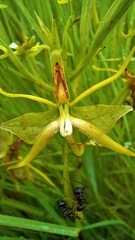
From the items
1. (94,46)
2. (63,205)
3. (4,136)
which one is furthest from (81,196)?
(94,46)

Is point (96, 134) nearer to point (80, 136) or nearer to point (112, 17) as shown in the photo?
point (112, 17)

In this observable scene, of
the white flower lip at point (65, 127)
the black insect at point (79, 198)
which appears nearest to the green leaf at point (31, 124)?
the white flower lip at point (65, 127)

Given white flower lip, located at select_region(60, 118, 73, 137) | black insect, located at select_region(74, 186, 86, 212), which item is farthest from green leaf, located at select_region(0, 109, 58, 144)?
black insect, located at select_region(74, 186, 86, 212)

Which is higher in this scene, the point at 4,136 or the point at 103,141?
the point at 4,136

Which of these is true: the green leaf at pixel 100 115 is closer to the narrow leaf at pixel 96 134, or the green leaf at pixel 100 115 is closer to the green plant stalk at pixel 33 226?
the narrow leaf at pixel 96 134

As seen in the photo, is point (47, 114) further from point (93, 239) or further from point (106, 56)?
point (93, 239)

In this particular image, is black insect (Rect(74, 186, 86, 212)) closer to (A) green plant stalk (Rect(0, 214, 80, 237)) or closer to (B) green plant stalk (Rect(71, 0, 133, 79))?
(A) green plant stalk (Rect(0, 214, 80, 237))

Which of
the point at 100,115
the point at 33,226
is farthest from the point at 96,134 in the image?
the point at 33,226
